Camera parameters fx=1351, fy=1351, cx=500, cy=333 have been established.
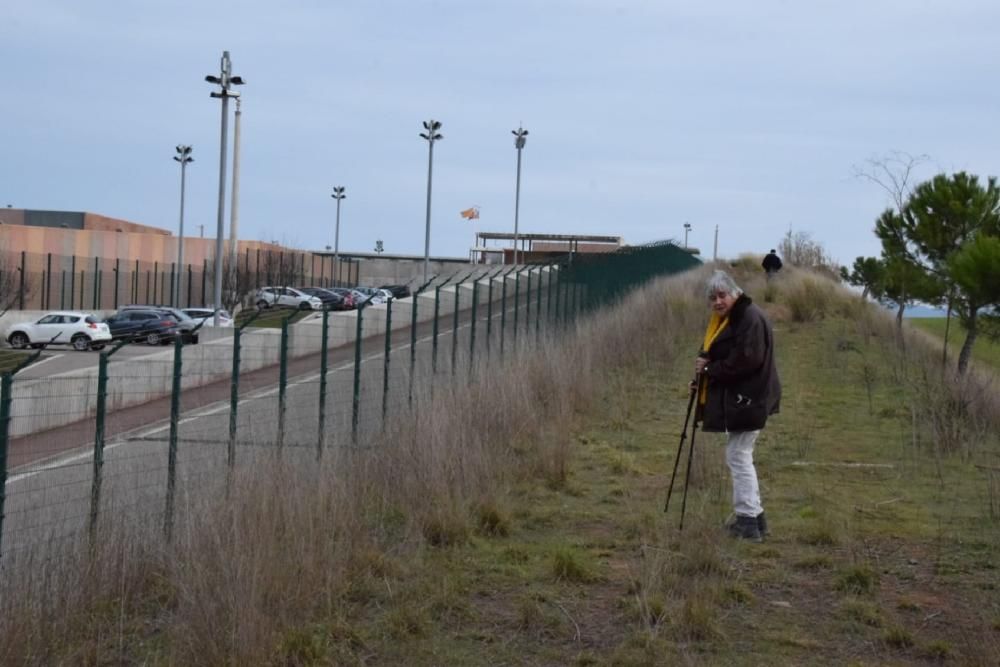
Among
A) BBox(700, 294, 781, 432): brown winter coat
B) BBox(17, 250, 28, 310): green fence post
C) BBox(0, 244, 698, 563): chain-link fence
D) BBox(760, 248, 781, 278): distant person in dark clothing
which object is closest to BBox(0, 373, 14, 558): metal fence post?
BBox(0, 244, 698, 563): chain-link fence

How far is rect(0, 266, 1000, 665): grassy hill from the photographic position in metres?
6.61

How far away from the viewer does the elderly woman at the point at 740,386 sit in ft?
29.7

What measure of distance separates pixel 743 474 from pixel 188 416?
13.2 ft

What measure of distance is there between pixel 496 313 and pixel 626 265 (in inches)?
325

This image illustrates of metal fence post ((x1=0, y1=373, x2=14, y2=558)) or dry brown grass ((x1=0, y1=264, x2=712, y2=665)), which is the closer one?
dry brown grass ((x1=0, y1=264, x2=712, y2=665))

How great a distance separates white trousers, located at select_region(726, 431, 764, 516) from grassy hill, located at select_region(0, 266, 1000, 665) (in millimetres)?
249

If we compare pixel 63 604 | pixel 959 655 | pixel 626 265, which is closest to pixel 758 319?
pixel 959 655

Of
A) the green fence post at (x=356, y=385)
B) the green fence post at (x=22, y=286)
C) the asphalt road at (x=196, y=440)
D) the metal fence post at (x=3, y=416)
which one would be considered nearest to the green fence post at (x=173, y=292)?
the green fence post at (x=22, y=286)

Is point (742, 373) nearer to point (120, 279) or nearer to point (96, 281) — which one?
point (96, 281)

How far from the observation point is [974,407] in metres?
15.5

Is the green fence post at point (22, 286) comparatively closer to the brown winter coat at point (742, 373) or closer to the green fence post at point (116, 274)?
the green fence post at point (116, 274)

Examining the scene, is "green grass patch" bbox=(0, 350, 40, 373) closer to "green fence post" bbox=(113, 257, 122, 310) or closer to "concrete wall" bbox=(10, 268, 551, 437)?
"concrete wall" bbox=(10, 268, 551, 437)

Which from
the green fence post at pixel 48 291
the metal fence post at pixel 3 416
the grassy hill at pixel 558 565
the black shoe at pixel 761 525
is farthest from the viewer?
the green fence post at pixel 48 291

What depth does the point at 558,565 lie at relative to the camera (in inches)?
321
